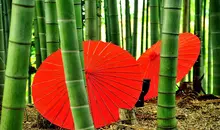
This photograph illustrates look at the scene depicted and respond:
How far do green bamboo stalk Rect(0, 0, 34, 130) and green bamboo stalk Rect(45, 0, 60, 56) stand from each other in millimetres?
661

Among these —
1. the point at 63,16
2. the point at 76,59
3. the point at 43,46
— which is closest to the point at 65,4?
the point at 63,16

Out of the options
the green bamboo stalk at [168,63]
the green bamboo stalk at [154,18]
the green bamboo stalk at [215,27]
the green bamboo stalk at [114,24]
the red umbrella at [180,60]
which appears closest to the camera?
the green bamboo stalk at [168,63]

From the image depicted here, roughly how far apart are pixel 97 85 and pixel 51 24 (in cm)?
38

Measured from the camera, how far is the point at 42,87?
1.58 m

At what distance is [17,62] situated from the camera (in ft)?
3.57

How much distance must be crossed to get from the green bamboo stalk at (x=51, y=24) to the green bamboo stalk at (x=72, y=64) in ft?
2.00

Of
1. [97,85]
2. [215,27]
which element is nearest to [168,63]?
[97,85]

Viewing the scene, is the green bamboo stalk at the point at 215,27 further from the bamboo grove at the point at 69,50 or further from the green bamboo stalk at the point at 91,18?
the green bamboo stalk at the point at 91,18

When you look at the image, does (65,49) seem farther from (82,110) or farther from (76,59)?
(82,110)

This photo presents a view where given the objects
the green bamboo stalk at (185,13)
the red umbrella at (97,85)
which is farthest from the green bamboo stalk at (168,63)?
the green bamboo stalk at (185,13)

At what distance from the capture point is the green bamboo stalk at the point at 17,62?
1.07 m

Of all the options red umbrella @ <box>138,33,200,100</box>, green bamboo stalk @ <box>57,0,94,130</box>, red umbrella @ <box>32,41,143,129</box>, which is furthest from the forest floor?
green bamboo stalk @ <box>57,0,94,130</box>

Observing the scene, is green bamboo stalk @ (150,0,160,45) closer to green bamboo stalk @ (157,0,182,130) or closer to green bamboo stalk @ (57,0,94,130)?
green bamboo stalk @ (157,0,182,130)

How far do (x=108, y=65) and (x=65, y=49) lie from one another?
60cm
